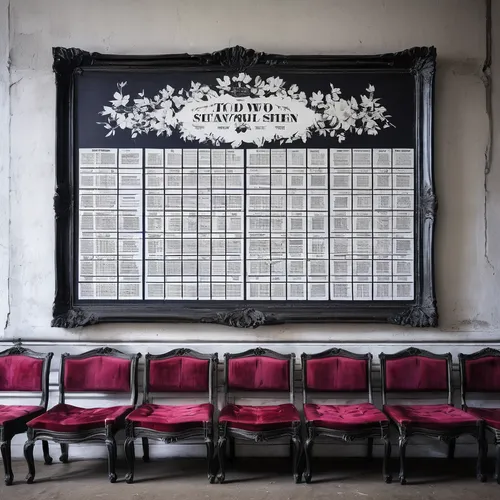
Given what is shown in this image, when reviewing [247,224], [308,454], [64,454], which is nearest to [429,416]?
[308,454]

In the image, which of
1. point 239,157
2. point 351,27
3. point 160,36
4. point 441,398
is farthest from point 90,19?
point 441,398

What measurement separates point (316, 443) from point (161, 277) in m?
1.90

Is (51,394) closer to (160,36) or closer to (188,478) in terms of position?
(188,478)

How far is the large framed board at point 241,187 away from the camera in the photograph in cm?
460

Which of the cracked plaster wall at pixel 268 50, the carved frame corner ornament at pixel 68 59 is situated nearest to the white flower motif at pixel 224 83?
the cracked plaster wall at pixel 268 50

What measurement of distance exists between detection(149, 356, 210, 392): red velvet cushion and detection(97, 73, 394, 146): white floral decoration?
1.87 meters

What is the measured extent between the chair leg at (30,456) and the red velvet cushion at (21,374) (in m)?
0.55

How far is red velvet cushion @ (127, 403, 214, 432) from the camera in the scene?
3.83 m

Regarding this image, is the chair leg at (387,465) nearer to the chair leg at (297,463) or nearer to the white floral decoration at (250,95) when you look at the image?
the chair leg at (297,463)

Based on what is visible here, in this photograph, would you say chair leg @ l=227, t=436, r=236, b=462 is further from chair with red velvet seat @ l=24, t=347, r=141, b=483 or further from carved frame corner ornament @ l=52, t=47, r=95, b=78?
carved frame corner ornament @ l=52, t=47, r=95, b=78

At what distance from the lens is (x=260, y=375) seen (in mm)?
4371

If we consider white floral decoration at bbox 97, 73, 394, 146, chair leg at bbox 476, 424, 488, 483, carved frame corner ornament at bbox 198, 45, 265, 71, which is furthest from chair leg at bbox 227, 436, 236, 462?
carved frame corner ornament at bbox 198, 45, 265, 71

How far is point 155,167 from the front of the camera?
462cm

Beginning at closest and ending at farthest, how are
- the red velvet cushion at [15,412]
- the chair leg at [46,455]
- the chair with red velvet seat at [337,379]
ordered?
the red velvet cushion at [15,412] → the chair with red velvet seat at [337,379] → the chair leg at [46,455]
